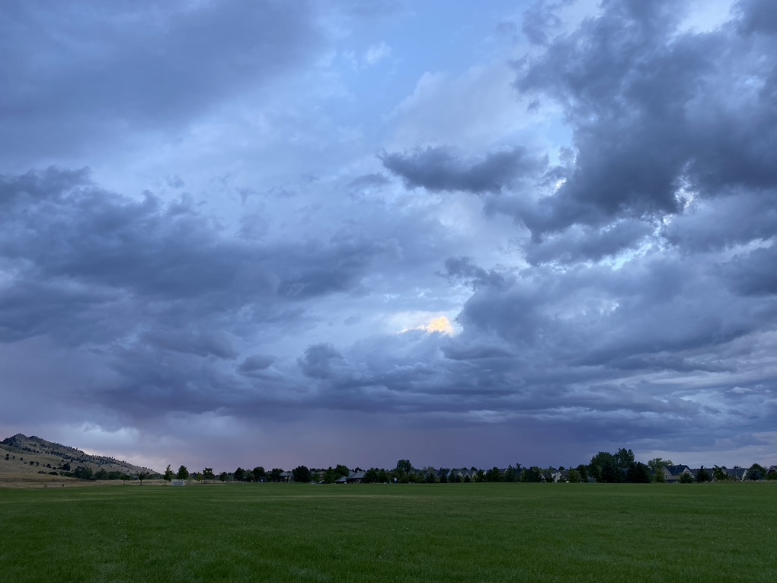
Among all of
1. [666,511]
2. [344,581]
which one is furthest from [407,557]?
[666,511]

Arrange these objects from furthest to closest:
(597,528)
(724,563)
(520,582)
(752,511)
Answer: (752,511), (597,528), (724,563), (520,582)

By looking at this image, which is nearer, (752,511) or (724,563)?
(724,563)

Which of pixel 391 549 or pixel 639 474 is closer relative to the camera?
pixel 391 549

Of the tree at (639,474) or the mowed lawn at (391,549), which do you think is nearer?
the mowed lawn at (391,549)

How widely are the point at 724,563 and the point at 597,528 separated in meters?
11.6

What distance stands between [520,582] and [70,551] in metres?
17.0

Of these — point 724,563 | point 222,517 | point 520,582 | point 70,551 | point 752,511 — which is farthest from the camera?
point 752,511

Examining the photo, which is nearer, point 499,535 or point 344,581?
point 344,581

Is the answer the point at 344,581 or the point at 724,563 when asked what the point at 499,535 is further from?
the point at 344,581

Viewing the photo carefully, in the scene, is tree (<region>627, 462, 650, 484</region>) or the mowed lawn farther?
tree (<region>627, 462, 650, 484</region>)

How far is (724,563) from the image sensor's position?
20422 millimetres

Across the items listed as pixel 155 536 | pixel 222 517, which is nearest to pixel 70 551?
pixel 155 536

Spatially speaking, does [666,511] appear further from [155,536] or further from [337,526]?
[155,536]

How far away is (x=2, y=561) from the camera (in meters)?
20.9
